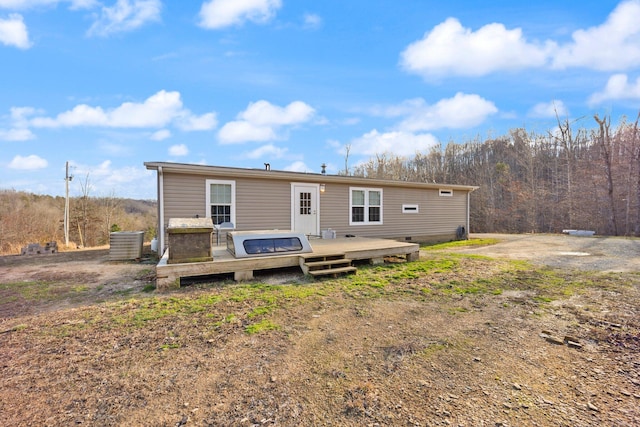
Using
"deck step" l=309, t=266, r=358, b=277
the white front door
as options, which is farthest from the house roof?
"deck step" l=309, t=266, r=358, b=277

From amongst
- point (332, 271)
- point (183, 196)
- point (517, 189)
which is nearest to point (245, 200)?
point (183, 196)

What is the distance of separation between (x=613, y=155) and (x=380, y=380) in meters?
21.8

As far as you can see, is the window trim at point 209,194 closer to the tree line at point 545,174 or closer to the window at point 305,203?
the window at point 305,203

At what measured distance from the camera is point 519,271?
578 centimetres

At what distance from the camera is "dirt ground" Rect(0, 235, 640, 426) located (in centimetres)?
179

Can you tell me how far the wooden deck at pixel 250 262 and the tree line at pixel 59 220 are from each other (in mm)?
11084

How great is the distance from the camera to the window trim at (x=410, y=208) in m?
10.6

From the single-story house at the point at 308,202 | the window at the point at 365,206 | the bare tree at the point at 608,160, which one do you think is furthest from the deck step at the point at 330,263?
the bare tree at the point at 608,160

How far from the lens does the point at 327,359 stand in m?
2.42

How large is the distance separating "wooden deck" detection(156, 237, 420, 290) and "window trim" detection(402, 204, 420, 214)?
394 centimetres

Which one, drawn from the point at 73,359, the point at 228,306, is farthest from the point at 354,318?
the point at 73,359

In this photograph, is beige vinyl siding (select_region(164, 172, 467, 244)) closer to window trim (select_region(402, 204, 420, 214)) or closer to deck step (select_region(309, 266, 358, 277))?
window trim (select_region(402, 204, 420, 214))

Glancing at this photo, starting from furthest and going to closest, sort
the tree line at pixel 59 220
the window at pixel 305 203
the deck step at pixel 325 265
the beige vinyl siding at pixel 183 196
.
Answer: the tree line at pixel 59 220 → the window at pixel 305 203 → the beige vinyl siding at pixel 183 196 → the deck step at pixel 325 265

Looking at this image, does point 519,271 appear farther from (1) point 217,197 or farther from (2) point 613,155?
(2) point 613,155
